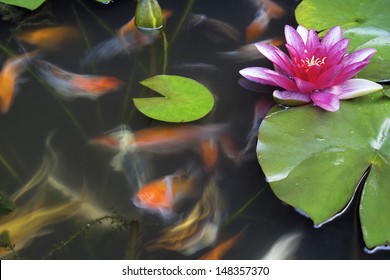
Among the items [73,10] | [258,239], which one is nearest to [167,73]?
[73,10]

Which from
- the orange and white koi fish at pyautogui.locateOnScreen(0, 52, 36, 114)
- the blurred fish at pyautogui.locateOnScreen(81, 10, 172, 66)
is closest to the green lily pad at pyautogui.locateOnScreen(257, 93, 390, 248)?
the blurred fish at pyautogui.locateOnScreen(81, 10, 172, 66)

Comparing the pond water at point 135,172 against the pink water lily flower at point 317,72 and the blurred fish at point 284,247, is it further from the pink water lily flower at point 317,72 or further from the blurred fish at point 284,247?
the pink water lily flower at point 317,72

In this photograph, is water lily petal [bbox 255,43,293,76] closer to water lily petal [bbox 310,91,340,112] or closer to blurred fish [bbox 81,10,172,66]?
water lily petal [bbox 310,91,340,112]

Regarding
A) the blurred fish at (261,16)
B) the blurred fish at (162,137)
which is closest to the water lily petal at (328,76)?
the blurred fish at (162,137)

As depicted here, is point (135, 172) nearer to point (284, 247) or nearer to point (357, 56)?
point (284, 247)
